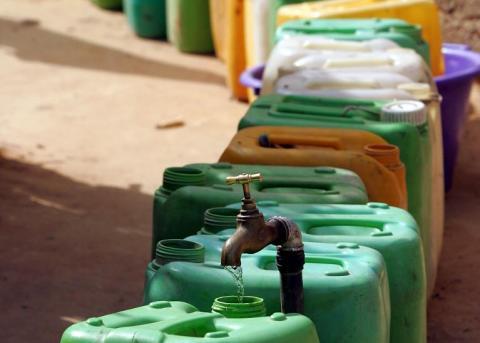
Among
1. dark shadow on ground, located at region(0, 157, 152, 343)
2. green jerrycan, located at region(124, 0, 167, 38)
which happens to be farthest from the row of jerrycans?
green jerrycan, located at region(124, 0, 167, 38)

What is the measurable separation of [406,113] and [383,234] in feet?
3.97

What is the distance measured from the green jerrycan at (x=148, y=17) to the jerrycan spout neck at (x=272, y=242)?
7666mm

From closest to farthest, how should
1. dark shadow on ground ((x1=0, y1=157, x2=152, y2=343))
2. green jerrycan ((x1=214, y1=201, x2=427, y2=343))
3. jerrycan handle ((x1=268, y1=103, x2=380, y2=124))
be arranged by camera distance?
1. green jerrycan ((x1=214, y1=201, x2=427, y2=343))
2. jerrycan handle ((x1=268, y1=103, x2=380, y2=124))
3. dark shadow on ground ((x1=0, y1=157, x2=152, y2=343))

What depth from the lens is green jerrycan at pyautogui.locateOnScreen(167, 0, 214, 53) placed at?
31.0 ft

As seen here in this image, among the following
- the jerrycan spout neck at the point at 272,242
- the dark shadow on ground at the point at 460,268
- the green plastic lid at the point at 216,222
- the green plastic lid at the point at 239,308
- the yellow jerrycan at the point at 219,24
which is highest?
the jerrycan spout neck at the point at 272,242

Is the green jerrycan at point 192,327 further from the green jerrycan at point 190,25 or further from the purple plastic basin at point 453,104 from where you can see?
the green jerrycan at point 190,25

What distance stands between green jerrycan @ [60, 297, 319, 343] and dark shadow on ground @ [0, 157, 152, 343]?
173 cm

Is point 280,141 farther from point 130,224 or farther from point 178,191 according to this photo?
point 130,224

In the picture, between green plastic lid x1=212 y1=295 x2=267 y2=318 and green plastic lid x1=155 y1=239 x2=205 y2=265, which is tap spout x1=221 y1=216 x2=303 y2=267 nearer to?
green plastic lid x1=212 y1=295 x2=267 y2=318

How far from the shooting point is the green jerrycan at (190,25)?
9.44 m

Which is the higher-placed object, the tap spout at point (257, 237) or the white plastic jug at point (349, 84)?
the tap spout at point (257, 237)

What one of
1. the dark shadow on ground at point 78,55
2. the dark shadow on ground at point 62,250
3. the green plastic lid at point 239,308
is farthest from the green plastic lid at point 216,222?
the dark shadow on ground at point 78,55

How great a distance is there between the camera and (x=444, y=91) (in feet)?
19.2

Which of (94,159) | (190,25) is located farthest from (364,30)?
(190,25)
